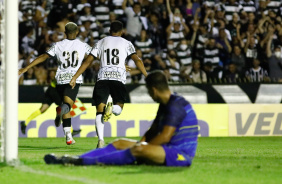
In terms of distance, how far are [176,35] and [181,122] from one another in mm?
12635

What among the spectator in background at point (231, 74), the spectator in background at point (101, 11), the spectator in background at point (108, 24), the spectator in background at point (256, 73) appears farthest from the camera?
the spectator in background at point (101, 11)

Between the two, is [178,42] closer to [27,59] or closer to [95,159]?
[27,59]

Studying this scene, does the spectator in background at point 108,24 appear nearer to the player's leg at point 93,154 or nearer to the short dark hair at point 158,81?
the player's leg at point 93,154

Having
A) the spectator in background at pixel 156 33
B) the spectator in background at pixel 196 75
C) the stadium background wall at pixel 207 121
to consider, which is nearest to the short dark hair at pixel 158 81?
the stadium background wall at pixel 207 121

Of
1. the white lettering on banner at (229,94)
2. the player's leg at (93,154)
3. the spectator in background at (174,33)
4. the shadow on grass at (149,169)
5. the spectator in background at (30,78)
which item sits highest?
the spectator in background at (174,33)

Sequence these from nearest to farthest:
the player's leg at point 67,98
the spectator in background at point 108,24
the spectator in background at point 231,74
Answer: the player's leg at point 67,98, the spectator in background at point 231,74, the spectator in background at point 108,24

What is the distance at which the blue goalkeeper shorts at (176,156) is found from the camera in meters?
7.29

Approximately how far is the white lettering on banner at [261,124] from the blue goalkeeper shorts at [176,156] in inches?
424

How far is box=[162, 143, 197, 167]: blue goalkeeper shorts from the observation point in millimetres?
7285

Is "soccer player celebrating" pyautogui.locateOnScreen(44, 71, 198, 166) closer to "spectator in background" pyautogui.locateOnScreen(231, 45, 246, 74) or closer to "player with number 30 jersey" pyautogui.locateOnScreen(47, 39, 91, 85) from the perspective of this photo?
"player with number 30 jersey" pyautogui.locateOnScreen(47, 39, 91, 85)

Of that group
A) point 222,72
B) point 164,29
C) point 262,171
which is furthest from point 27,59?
point 262,171

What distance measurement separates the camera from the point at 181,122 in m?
7.25

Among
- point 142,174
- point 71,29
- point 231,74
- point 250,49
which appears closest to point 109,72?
point 71,29

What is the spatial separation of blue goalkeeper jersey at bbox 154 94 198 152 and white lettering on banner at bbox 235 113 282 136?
35.6 ft
